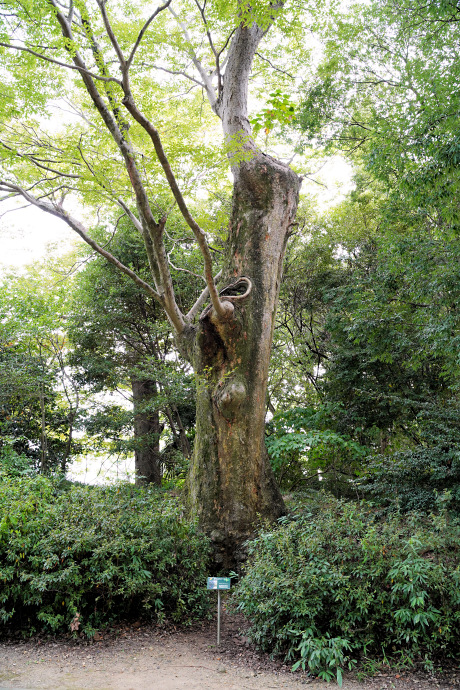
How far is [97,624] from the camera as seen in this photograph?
4000mm

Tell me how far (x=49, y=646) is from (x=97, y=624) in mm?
389

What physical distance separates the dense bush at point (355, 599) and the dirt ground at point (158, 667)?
0.16 metres

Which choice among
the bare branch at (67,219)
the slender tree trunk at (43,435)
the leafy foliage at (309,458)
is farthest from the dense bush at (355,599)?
the slender tree trunk at (43,435)

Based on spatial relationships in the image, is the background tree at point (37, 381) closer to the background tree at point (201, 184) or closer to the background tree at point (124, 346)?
the background tree at point (124, 346)

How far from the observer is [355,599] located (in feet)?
11.9

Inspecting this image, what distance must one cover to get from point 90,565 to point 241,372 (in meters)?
2.72

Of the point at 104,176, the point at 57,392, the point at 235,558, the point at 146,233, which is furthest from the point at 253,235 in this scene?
the point at 57,392

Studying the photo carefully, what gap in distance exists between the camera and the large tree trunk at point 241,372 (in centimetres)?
556

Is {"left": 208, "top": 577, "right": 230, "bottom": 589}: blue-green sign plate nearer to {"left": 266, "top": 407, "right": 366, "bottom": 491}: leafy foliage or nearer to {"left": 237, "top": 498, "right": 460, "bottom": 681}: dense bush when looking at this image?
{"left": 237, "top": 498, "right": 460, "bottom": 681}: dense bush

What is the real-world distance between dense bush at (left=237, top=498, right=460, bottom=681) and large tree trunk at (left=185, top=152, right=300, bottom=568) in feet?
4.50

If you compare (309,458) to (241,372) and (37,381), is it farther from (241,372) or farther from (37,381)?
(37,381)

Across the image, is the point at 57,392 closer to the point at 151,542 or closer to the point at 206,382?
the point at 206,382

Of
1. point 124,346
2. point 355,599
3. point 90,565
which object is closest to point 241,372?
point 90,565

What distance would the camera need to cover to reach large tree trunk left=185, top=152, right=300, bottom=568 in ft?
18.2
